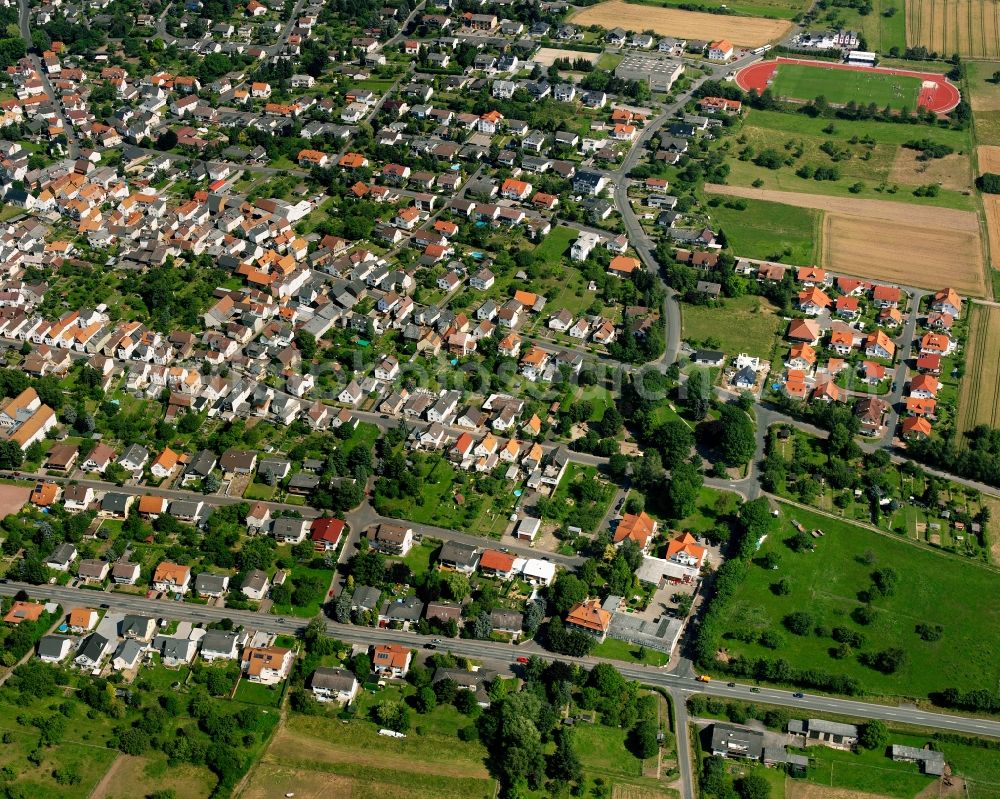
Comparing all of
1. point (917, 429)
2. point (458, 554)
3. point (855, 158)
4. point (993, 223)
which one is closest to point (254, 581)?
point (458, 554)

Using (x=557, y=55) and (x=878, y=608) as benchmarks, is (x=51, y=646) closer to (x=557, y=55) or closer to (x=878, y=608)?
(x=878, y=608)

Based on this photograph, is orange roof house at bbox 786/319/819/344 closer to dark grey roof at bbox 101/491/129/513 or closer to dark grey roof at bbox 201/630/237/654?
dark grey roof at bbox 201/630/237/654

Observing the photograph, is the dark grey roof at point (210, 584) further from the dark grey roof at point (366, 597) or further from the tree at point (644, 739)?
the tree at point (644, 739)

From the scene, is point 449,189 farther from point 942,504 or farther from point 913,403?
point 942,504

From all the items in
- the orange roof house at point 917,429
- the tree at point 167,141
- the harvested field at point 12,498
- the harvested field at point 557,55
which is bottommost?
the orange roof house at point 917,429

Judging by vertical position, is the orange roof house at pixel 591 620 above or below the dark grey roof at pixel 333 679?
below

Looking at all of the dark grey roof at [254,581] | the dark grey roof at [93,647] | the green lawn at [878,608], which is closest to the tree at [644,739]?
the green lawn at [878,608]
